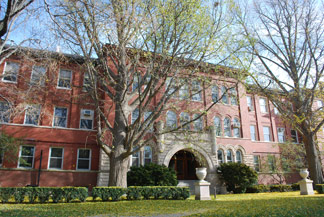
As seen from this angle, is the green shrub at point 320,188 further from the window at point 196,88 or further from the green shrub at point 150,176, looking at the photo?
the window at point 196,88

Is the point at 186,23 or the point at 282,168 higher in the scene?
the point at 186,23

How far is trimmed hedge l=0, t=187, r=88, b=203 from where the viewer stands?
456 inches

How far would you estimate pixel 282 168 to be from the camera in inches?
1101

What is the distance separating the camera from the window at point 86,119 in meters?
21.4

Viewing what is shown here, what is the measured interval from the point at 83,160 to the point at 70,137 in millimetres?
2065

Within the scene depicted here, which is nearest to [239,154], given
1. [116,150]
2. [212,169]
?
[212,169]

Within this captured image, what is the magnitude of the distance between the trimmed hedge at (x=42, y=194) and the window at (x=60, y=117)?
9.26m

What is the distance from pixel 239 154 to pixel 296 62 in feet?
35.1

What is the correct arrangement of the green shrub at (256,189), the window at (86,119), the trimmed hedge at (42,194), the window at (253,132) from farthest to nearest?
the window at (253,132), the green shrub at (256,189), the window at (86,119), the trimmed hedge at (42,194)

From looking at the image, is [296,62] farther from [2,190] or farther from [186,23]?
[2,190]

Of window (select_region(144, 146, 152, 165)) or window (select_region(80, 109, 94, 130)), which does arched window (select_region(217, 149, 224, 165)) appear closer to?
window (select_region(144, 146, 152, 165))

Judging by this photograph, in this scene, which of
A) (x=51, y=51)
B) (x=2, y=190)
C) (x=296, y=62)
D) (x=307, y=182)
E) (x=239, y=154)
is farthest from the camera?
(x=239, y=154)

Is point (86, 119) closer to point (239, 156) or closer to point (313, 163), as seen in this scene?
point (239, 156)

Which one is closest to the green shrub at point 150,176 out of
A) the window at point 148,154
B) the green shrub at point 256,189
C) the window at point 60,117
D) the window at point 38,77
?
the window at point 148,154
